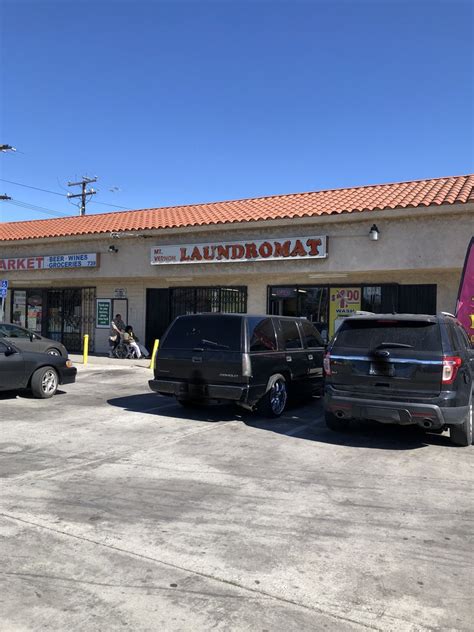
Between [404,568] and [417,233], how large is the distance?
38.9 ft

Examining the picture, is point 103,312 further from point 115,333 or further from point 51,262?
point 51,262

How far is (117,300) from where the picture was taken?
21.2 metres

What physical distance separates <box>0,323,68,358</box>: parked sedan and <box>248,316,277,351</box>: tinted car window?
21.7ft

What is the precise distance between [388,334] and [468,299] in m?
5.10

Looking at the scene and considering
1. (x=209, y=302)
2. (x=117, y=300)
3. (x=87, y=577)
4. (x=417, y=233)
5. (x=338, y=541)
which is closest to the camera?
(x=87, y=577)

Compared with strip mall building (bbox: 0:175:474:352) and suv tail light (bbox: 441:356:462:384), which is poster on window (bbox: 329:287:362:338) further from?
suv tail light (bbox: 441:356:462:384)

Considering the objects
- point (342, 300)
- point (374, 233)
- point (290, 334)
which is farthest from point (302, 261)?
point (290, 334)

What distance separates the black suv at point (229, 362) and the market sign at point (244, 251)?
651cm

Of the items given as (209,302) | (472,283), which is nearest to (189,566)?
(472,283)

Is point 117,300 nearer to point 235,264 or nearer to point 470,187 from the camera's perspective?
point 235,264

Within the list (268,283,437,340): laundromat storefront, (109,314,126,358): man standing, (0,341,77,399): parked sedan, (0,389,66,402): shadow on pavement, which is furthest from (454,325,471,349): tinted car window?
(109,314,126,358): man standing

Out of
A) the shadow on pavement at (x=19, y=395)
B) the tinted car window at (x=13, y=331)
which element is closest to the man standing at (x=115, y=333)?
the tinted car window at (x=13, y=331)

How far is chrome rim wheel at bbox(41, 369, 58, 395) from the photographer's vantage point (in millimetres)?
10609

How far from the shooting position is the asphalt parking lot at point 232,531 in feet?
10.5
